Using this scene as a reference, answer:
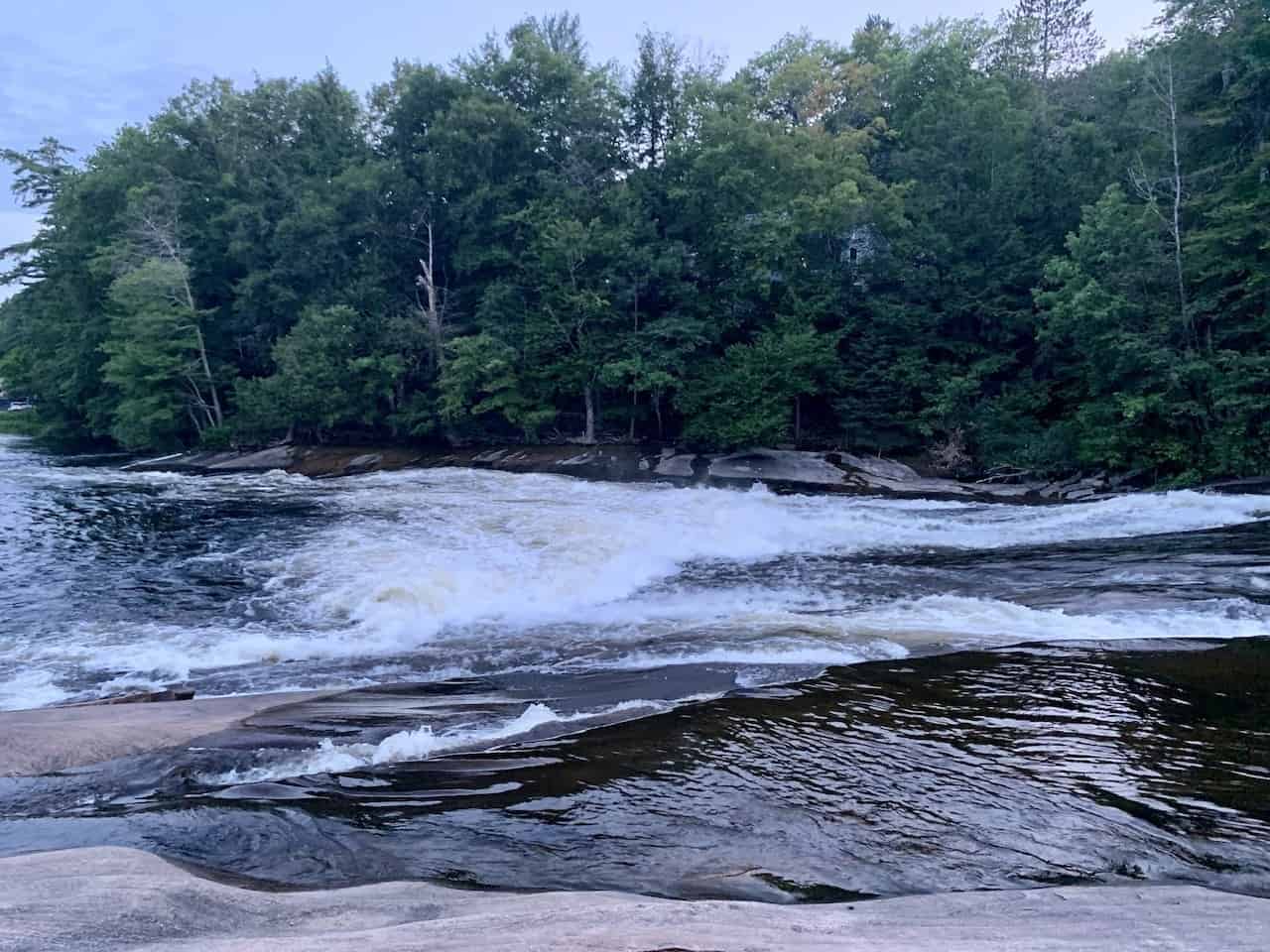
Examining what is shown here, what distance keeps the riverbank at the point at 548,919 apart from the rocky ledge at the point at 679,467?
18.9 metres

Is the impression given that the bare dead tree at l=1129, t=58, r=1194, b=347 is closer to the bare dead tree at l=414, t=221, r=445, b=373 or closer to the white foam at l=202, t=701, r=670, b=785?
the white foam at l=202, t=701, r=670, b=785

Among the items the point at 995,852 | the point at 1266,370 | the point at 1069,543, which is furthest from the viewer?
the point at 1266,370

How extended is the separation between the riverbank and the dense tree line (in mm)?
20458

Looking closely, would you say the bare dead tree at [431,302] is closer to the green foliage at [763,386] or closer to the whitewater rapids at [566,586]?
the green foliage at [763,386]

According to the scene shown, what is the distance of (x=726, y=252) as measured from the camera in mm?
29219

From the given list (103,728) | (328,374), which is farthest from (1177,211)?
(328,374)

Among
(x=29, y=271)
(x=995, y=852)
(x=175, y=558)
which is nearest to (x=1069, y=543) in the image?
(x=995, y=852)

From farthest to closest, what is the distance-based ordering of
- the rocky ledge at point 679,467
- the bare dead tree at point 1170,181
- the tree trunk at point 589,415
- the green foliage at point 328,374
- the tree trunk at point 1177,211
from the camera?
the green foliage at point 328,374, the tree trunk at point 589,415, the rocky ledge at point 679,467, the bare dead tree at point 1170,181, the tree trunk at point 1177,211

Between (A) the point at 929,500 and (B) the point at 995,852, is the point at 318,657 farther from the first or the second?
(A) the point at 929,500

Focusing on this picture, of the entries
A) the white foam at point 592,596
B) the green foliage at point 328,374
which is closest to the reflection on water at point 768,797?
the white foam at point 592,596

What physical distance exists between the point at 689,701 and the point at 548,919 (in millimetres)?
3655

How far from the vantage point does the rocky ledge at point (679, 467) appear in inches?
857

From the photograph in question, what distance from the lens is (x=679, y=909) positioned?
313 centimetres

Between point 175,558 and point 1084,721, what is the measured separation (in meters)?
14.5
